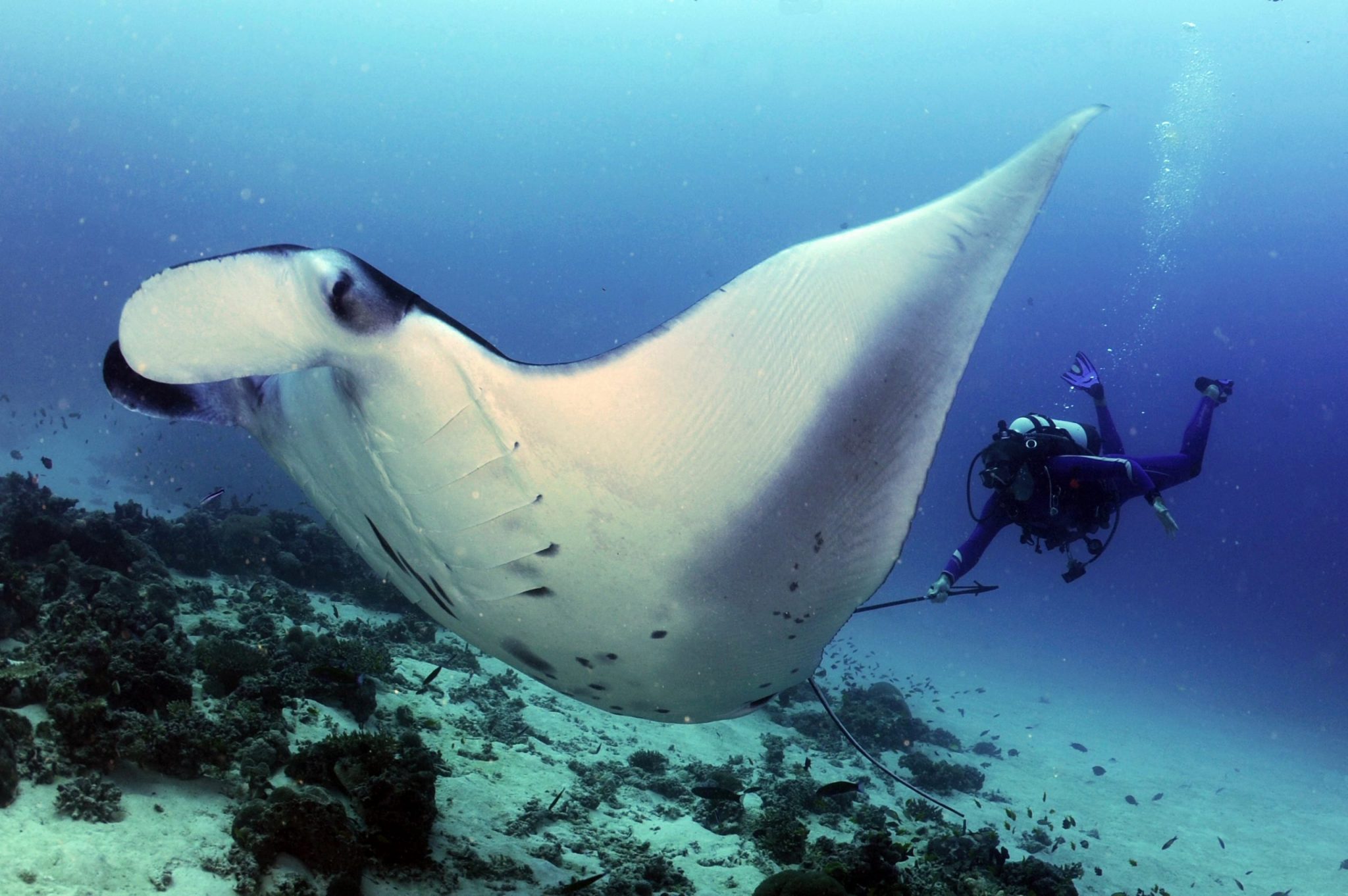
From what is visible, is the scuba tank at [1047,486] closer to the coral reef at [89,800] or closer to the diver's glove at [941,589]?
the diver's glove at [941,589]

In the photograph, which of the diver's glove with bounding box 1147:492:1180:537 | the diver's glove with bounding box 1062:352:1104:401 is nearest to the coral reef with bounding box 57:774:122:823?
the diver's glove with bounding box 1147:492:1180:537

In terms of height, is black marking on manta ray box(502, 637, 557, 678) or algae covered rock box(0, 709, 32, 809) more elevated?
black marking on manta ray box(502, 637, 557, 678)

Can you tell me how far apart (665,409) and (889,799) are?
917 centimetres

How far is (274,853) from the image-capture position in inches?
124

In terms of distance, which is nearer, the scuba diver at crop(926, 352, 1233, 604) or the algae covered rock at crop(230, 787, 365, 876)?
the algae covered rock at crop(230, 787, 365, 876)

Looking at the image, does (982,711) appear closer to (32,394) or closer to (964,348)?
(964,348)

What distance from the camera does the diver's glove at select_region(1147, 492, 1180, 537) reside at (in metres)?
7.65

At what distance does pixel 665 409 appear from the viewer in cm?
168

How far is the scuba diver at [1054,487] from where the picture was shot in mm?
8008

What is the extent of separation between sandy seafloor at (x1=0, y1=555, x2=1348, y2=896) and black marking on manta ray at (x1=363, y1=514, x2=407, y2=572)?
187cm

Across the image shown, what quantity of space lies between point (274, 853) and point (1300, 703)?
47.8m

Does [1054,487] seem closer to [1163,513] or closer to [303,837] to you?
[1163,513]

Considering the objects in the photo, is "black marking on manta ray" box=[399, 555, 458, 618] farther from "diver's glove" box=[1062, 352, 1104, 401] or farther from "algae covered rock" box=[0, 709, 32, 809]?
"diver's glove" box=[1062, 352, 1104, 401]

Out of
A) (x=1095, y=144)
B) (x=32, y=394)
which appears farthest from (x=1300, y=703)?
(x=32, y=394)
